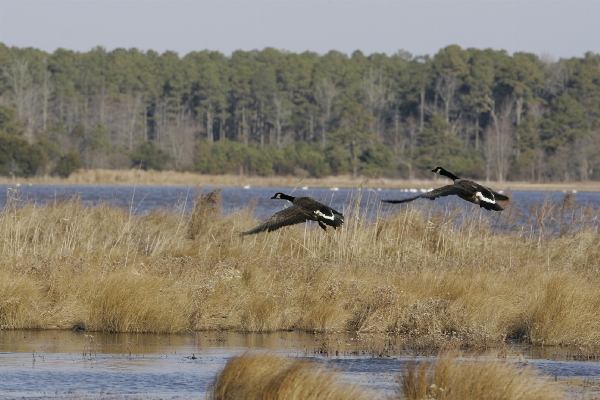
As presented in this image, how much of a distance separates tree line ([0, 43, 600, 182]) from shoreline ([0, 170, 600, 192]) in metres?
1.31

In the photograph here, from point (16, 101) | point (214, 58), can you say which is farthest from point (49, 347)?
point (214, 58)

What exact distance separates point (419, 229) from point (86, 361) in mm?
11556

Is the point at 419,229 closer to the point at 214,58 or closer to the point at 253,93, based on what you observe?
the point at 253,93

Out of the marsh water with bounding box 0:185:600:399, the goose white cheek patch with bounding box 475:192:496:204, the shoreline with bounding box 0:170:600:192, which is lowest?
the shoreline with bounding box 0:170:600:192

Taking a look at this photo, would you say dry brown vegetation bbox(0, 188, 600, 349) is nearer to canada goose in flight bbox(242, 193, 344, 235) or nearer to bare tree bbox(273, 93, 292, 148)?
canada goose in flight bbox(242, 193, 344, 235)

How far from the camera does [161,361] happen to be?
39.5 feet

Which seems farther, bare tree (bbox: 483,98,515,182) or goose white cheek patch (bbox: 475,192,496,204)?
bare tree (bbox: 483,98,515,182)

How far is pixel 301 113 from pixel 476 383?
103 meters

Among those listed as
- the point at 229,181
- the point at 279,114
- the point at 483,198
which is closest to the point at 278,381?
the point at 483,198

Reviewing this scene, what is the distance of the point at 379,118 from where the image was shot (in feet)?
349

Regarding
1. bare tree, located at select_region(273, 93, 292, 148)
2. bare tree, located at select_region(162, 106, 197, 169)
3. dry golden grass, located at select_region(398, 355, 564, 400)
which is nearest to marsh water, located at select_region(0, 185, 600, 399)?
dry golden grass, located at select_region(398, 355, 564, 400)

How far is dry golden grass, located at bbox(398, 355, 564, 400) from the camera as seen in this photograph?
Result: 8.69m

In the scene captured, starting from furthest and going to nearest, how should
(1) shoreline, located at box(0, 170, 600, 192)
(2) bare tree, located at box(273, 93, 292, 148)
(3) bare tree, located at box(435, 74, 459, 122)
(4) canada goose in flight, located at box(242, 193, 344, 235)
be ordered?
(2) bare tree, located at box(273, 93, 292, 148), (3) bare tree, located at box(435, 74, 459, 122), (1) shoreline, located at box(0, 170, 600, 192), (4) canada goose in flight, located at box(242, 193, 344, 235)

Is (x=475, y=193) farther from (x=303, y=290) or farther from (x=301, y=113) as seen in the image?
(x=301, y=113)
